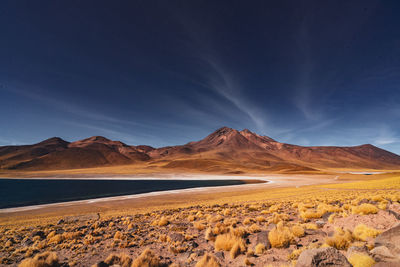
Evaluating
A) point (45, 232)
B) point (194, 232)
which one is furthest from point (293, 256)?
point (45, 232)

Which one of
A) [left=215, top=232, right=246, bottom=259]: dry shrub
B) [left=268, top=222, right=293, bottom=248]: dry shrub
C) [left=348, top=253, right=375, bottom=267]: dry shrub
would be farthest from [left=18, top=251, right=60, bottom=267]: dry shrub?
[left=348, top=253, right=375, bottom=267]: dry shrub

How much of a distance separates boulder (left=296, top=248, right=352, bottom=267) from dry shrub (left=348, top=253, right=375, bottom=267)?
182 millimetres

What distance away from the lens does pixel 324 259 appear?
14.4 ft

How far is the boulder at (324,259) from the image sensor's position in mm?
4281

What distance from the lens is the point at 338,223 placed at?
8.01 m

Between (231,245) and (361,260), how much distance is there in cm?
395

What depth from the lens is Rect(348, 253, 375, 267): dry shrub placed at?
4180 mm

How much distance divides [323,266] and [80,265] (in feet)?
25.9

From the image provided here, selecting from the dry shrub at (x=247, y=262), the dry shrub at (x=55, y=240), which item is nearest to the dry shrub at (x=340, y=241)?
the dry shrub at (x=247, y=262)

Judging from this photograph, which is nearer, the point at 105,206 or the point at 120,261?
the point at 120,261

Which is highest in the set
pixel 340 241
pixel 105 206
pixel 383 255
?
pixel 383 255

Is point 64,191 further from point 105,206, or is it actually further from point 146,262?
point 146,262

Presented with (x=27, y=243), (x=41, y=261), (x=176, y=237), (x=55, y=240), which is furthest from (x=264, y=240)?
(x=27, y=243)

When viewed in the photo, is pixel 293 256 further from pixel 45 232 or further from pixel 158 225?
pixel 45 232
